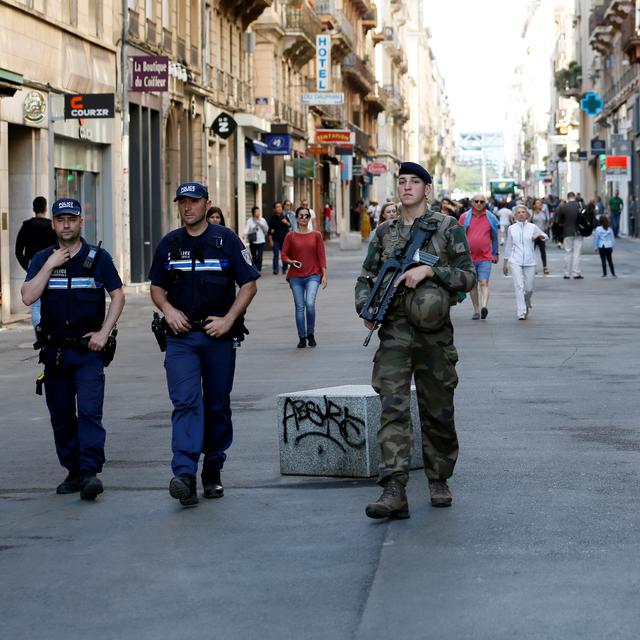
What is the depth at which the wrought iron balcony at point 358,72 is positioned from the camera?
75188 mm

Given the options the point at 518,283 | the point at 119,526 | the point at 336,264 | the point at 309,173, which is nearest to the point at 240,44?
the point at 336,264

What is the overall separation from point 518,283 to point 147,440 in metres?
11.4

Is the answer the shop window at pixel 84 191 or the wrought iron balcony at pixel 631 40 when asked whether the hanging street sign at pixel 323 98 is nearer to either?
the wrought iron balcony at pixel 631 40

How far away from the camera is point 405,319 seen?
7.69 meters

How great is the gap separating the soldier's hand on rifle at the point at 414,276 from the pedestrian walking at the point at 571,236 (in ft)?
79.8

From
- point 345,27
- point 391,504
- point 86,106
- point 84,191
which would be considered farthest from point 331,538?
point 345,27

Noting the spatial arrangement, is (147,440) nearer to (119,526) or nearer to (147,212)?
(119,526)

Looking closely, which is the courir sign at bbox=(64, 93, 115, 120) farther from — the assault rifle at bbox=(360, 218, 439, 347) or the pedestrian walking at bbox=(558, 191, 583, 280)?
the assault rifle at bbox=(360, 218, 439, 347)

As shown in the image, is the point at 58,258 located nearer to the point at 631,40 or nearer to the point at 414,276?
the point at 414,276

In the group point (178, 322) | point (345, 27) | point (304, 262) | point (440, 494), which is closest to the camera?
point (440, 494)

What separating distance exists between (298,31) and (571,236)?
79.9 ft

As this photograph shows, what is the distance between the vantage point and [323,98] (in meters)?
54.6

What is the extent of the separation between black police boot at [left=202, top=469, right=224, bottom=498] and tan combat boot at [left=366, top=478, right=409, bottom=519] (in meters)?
1.10

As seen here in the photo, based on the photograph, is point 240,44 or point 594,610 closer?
point 594,610
